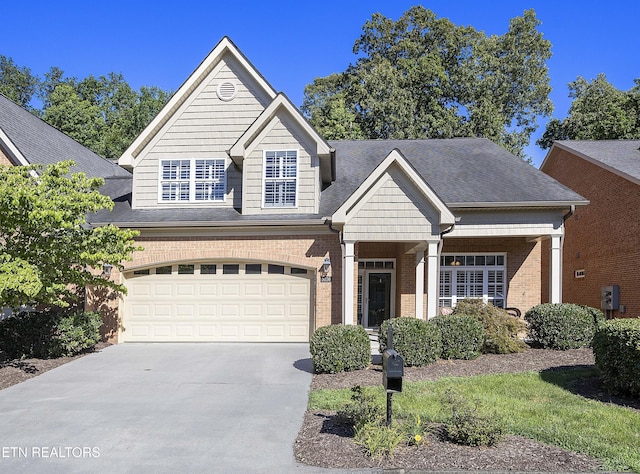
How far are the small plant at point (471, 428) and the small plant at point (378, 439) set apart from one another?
0.67 metres

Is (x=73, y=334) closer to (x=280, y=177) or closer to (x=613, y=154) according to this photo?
(x=280, y=177)

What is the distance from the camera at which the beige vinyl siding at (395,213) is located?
1305 cm

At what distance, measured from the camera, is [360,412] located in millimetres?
6445

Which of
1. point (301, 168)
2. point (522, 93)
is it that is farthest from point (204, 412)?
point (522, 93)

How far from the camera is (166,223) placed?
14477 millimetres

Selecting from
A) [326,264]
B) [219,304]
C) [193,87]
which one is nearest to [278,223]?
[326,264]

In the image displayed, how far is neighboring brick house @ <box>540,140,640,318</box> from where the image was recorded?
54.0 ft

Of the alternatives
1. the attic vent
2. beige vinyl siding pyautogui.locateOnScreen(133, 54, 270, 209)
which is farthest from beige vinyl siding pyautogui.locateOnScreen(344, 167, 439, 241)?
the attic vent

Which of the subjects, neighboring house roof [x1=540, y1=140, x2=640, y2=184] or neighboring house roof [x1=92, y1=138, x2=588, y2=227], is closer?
neighboring house roof [x1=92, y1=138, x2=588, y2=227]

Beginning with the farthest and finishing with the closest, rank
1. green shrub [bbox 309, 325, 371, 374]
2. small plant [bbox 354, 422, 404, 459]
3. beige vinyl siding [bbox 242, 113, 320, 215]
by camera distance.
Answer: beige vinyl siding [bbox 242, 113, 320, 215]
green shrub [bbox 309, 325, 371, 374]
small plant [bbox 354, 422, 404, 459]

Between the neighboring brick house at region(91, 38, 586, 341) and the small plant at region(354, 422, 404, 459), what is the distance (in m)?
7.12

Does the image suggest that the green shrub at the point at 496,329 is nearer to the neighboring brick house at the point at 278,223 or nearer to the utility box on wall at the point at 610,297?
the neighboring brick house at the point at 278,223

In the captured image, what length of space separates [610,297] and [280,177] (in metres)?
11.6

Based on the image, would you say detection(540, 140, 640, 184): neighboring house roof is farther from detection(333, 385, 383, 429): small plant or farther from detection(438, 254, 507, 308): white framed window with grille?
detection(333, 385, 383, 429): small plant
